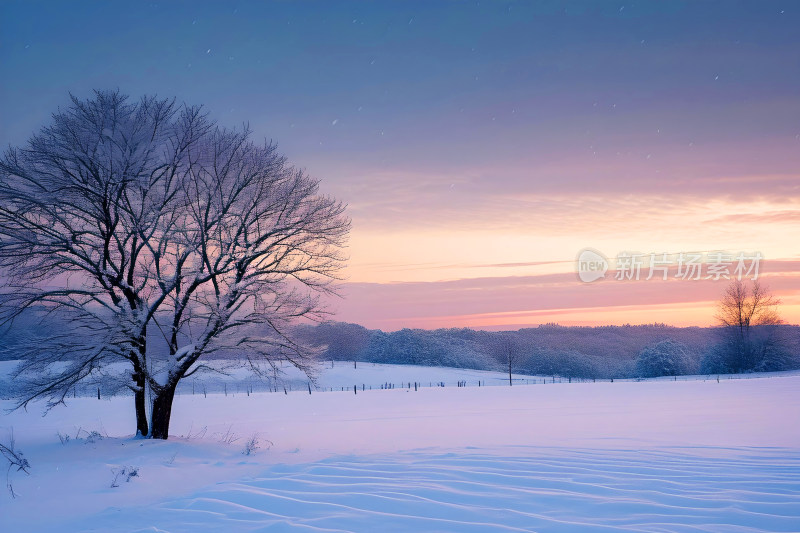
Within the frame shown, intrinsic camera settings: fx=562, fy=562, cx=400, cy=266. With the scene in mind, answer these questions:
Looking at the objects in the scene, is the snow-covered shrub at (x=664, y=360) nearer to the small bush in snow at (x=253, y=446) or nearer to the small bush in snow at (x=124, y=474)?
the small bush in snow at (x=253, y=446)

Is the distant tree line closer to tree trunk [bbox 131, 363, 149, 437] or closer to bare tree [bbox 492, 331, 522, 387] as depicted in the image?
bare tree [bbox 492, 331, 522, 387]

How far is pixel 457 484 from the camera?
691cm

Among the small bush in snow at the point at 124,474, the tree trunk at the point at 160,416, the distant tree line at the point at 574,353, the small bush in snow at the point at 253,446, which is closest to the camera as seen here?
the small bush in snow at the point at 124,474

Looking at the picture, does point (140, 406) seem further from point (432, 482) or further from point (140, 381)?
point (432, 482)

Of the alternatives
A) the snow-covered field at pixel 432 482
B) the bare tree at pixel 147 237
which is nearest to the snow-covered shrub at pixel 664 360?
the snow-covered field at pixel 432 482

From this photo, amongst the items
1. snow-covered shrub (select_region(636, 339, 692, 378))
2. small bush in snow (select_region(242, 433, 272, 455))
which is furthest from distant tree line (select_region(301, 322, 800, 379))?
small bush in snow (select_region(242, 433, 272, 455))

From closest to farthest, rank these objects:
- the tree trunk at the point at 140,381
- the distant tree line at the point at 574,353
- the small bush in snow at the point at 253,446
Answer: the small bush in snow at the point at 253,446 < the tree trunk at the point at 140,381 < the distant tree line at the point at 574,353

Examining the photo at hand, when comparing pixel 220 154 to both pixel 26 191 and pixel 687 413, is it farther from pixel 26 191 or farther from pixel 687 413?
pixel 687 413

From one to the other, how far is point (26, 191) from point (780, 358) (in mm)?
75029

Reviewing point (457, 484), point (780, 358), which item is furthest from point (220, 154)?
point (780, 358)

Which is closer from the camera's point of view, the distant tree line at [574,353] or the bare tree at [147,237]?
the bare tree at [147,237]

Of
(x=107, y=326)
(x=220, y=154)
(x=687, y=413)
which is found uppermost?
(x=220, y=154)

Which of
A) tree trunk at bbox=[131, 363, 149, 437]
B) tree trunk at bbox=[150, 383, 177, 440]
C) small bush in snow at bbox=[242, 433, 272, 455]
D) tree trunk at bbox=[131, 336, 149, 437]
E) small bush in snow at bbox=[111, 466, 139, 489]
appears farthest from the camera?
tree trunk at bbox=[150, 383, 177, 440]

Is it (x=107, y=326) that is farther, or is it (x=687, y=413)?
(x=687, y=413)
